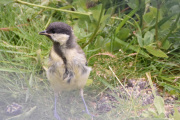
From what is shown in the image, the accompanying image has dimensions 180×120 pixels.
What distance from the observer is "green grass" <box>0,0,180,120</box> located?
1.84 meters

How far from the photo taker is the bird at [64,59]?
170 cm

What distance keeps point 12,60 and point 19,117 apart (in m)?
0.89

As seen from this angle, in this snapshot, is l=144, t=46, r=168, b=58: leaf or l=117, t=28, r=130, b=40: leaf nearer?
l=144, t=46, r=168, b=58: leaf

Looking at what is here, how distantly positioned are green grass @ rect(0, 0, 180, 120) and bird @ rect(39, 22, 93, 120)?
176mm

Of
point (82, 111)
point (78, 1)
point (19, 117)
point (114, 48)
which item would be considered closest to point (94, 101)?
point (82, 111)

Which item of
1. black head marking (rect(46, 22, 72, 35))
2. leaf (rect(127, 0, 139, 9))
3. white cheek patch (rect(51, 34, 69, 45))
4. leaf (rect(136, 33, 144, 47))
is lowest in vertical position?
leaf (rect(136, 33, 144, 47))

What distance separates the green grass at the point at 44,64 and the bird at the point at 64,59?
0.58ft

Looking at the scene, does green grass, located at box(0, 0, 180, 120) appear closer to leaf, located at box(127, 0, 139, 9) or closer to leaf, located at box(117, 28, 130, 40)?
leaf, located at box(117, 28, 130, 40)

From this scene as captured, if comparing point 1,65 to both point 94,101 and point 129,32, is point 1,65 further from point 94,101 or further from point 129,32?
point 129,32

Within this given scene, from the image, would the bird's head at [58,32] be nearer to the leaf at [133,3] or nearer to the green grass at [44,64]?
the green grass at [44,64]

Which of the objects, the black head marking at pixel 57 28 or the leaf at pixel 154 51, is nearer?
the black head marking at pixel 57 28

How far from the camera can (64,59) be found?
1706 mm

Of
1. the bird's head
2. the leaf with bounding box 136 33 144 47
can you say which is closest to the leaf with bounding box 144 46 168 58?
the leaf with bounding box 136 33 144 47

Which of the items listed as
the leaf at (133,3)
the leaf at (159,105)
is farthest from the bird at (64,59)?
the leaf at (133,3)
